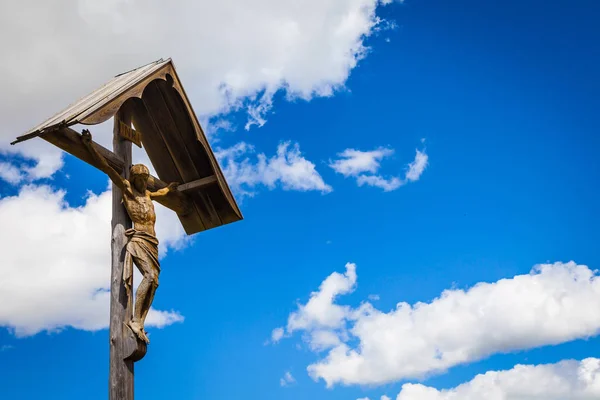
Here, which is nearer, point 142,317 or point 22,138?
point 22,138

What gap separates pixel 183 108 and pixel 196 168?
832 millimetres

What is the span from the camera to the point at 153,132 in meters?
8.89

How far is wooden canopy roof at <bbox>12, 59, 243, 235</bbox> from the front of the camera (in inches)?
323

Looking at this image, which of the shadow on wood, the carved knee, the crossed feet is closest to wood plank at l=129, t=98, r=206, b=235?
the carved knee

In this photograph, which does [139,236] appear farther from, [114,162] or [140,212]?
[114,162]

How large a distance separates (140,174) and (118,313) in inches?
63.6

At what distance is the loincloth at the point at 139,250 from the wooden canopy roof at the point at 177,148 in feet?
3.03

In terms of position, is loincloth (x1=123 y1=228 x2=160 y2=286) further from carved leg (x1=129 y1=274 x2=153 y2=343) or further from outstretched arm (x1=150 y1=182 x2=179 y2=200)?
outstretched arm (x1=150 y1=182 x2=179 y2=200)

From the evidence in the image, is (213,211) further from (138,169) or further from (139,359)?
(139,359)

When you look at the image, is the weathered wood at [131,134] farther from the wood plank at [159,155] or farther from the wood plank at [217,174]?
the wood plank at [217,174]

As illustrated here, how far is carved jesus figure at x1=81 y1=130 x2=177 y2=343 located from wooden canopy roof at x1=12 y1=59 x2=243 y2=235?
291mm

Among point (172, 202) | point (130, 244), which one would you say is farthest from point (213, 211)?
point (130, 244)

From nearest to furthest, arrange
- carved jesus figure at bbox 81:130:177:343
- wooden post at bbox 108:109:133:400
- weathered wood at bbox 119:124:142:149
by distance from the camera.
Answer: wooden post at bbox 108:109:133:400 → carved jesus figure at bbox 81:130:177:343 → weathered wood at bbox 119:124:142:149

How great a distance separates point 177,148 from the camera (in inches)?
352
